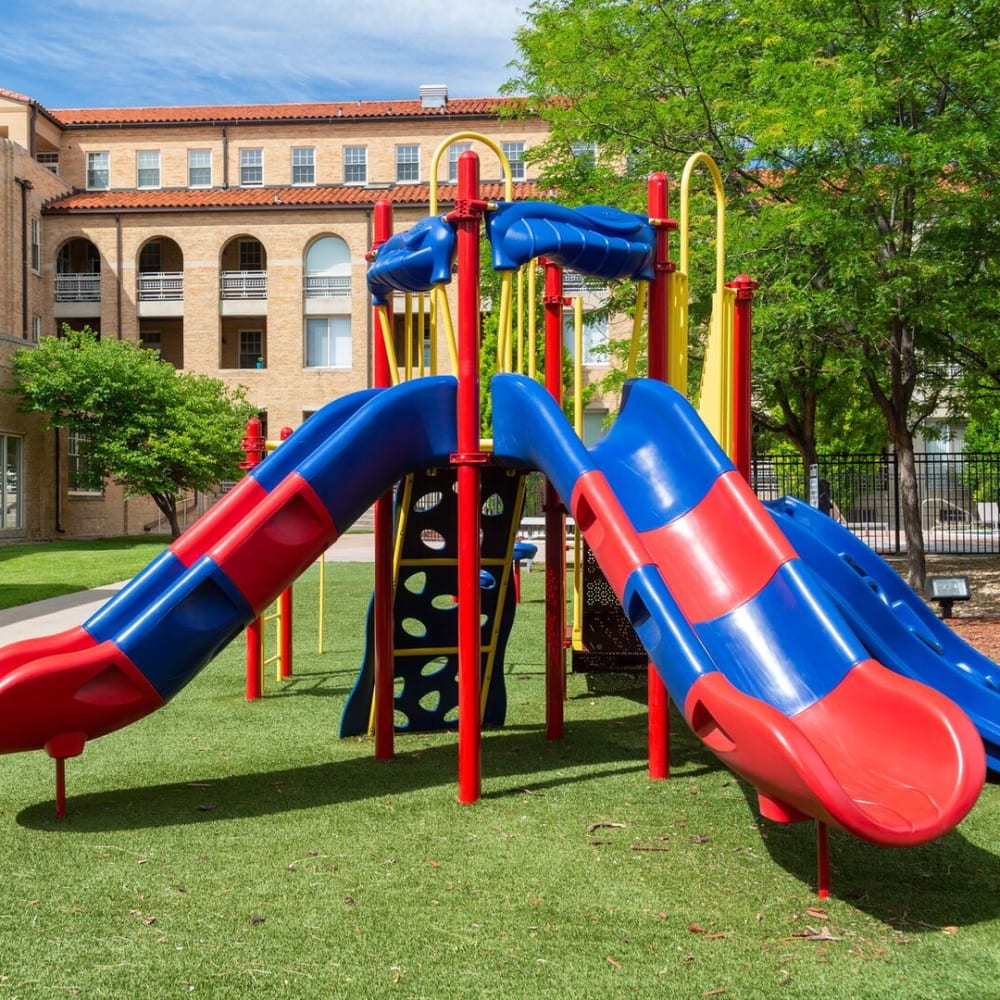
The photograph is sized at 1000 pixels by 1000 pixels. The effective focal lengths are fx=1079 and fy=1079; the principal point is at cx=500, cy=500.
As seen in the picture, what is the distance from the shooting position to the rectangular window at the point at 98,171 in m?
44.9

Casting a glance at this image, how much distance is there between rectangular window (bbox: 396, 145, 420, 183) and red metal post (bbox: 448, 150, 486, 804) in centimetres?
4125

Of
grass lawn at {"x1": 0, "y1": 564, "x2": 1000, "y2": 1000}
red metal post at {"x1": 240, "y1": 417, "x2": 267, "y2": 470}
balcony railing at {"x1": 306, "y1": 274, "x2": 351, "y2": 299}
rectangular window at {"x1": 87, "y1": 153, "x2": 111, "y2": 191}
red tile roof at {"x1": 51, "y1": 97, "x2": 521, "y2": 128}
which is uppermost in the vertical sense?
red tile roof at {"x1": 51, "y1": 97, "x2": 521, "y2": 128}

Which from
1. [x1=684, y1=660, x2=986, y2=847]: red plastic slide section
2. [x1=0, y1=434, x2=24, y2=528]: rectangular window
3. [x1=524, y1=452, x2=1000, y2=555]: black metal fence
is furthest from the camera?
[x1=0, y1=434, x2=24, y2=528]: rectangular window

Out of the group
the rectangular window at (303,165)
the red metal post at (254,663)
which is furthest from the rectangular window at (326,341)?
the red metal post at (254,663)

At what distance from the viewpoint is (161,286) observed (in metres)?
40.4

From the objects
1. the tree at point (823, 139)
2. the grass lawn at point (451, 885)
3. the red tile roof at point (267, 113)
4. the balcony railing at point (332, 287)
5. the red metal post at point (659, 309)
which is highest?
the red tile roof at point (267, 113)

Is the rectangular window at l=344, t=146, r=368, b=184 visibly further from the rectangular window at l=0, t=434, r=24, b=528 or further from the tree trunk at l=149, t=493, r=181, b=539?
the rectangular window at l=0, t=434, r=24, b=528

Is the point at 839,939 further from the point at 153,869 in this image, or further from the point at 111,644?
the point at 111,644

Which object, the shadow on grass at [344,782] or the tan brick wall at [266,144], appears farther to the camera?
the tan brick wall at [266,144]

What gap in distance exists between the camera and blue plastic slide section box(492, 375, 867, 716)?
172 inches

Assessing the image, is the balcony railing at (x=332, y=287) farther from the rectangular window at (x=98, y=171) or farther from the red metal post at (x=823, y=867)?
the red metal post at (x=823, y=867)

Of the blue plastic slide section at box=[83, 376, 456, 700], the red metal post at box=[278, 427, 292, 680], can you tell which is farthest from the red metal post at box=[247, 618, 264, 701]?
the blue plastic slide section at box=[83, 376, 456, 700]

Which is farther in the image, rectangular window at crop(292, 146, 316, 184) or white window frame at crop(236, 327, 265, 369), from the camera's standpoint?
rectangular window at crop(292, 146, 316, 184)

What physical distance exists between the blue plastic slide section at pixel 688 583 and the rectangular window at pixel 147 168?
43641mm
